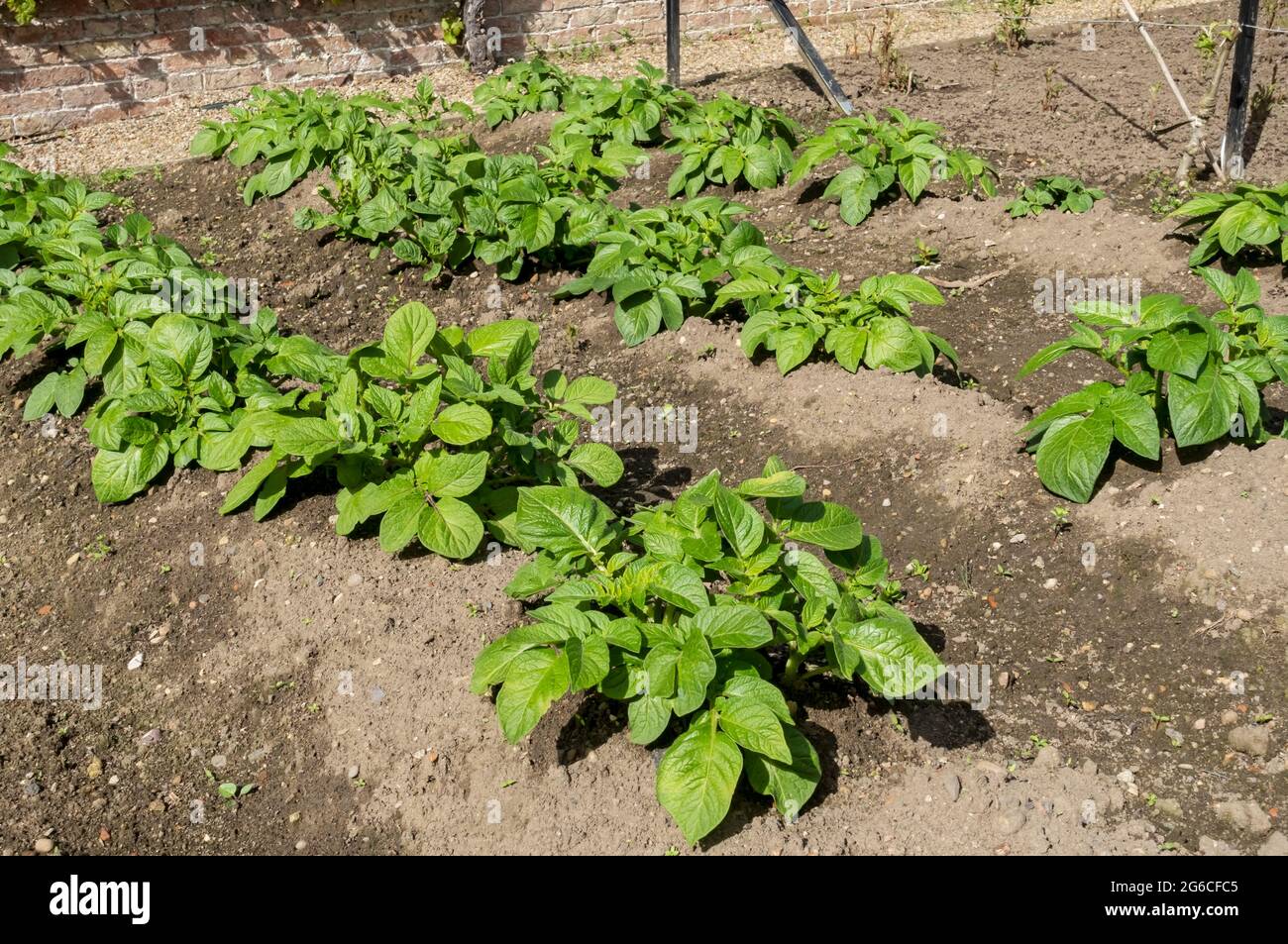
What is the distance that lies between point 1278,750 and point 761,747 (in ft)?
4.53

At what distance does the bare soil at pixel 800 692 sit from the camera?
272 cm

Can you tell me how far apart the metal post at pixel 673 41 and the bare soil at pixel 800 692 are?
306cm

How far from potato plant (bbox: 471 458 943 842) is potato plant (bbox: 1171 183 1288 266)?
8.45 ft

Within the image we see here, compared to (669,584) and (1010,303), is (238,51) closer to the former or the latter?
(1010,303)

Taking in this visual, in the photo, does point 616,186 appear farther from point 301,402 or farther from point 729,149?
point 301,402

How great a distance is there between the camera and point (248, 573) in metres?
3.48

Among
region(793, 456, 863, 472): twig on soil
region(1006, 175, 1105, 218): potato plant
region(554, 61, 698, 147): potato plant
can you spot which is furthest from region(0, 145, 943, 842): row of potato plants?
region(1006, 175, 1105, 218): potato plant

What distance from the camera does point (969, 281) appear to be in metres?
5.02

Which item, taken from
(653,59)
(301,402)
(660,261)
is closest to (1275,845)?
(301,402)

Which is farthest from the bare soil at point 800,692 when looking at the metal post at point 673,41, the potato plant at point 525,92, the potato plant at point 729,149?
the metal post at point 673,41

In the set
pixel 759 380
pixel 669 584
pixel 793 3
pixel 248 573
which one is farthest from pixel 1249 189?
pixel 793 3

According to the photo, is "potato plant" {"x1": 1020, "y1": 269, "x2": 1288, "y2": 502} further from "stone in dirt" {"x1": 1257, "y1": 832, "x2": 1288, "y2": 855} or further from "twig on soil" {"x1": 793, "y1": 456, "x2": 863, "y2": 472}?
"stone in dirt" {"x1": 1257, "y1": 832, "x2": 1288, "y2": 855}

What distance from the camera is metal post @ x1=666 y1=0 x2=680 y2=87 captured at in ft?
23.0

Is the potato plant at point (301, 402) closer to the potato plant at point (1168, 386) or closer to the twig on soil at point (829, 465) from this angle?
the twig on soil at point (829, 465)
